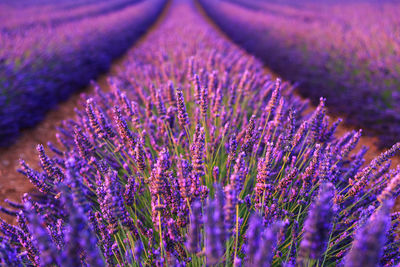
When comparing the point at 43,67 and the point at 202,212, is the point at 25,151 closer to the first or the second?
the point at 43,67

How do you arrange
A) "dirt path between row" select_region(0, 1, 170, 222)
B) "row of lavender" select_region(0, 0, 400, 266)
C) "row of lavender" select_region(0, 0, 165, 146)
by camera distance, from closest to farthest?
"row of lavender" select_region(0, 0, 400, 266) < "dirt path between row" select_region(0, 1, 170, 222) < "row of lavender" select_region(0, 0, 165, 146)

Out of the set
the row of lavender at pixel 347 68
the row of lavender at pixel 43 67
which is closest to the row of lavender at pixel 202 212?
the row of lavender at pixel 347 68

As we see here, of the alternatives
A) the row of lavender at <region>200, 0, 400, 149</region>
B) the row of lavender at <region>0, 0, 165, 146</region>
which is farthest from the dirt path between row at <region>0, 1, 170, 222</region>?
the row of lavender at <region>200, 0, 400, 149</region>

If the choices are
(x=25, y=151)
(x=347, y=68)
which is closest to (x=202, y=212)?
(x=25, y=151)

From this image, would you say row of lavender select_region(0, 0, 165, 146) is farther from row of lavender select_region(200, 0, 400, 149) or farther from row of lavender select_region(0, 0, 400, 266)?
row of lavender select_region(200, 0, 400, 149)

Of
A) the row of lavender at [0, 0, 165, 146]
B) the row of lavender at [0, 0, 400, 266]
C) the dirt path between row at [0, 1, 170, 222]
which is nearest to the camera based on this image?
the row of lavender at [0, 0, 400, 266]

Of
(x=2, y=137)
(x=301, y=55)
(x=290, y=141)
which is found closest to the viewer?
(x=290, y=141)

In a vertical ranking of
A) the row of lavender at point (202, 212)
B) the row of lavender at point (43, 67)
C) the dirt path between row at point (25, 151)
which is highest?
the row of lavender at point (43, 67)

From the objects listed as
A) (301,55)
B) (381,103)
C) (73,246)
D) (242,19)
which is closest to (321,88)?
(381,103)

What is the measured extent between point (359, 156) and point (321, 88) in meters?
3.60

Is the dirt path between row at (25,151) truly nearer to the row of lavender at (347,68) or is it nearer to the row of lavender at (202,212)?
the row of lavender at (202,212)

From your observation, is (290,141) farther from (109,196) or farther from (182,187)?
(109,196)

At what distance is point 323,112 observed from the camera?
179cm

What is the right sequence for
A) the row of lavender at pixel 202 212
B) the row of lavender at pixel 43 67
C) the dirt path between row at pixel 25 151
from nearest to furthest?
the row of lavender at pixel 202 212 → the dirt path between row at pixel 25 151 → the row of lavender at pixel 43 67
